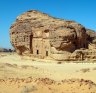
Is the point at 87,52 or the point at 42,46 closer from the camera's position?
the point at 87,52

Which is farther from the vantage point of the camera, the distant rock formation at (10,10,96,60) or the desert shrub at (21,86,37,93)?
the distant rock formation at (10,10,96,60)

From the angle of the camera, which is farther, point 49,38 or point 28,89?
point 49,38

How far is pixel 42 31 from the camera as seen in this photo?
154 ft

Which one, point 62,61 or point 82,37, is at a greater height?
point 82,37

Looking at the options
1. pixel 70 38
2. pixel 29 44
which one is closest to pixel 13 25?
pixel 29 44

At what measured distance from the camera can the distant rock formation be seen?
144 ft

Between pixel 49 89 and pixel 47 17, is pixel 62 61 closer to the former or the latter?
pixel 47 17

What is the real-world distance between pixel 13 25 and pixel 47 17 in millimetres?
6294

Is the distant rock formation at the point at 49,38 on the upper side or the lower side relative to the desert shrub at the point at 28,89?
upper

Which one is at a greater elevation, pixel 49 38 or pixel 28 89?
pixel 49 38

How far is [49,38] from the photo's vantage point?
45375 millimetres

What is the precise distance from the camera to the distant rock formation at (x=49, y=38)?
43.8 m

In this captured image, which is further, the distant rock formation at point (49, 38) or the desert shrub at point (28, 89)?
the distant rock formation at point (49, 38)

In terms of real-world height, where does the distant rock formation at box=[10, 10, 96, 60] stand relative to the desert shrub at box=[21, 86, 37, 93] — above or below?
above
